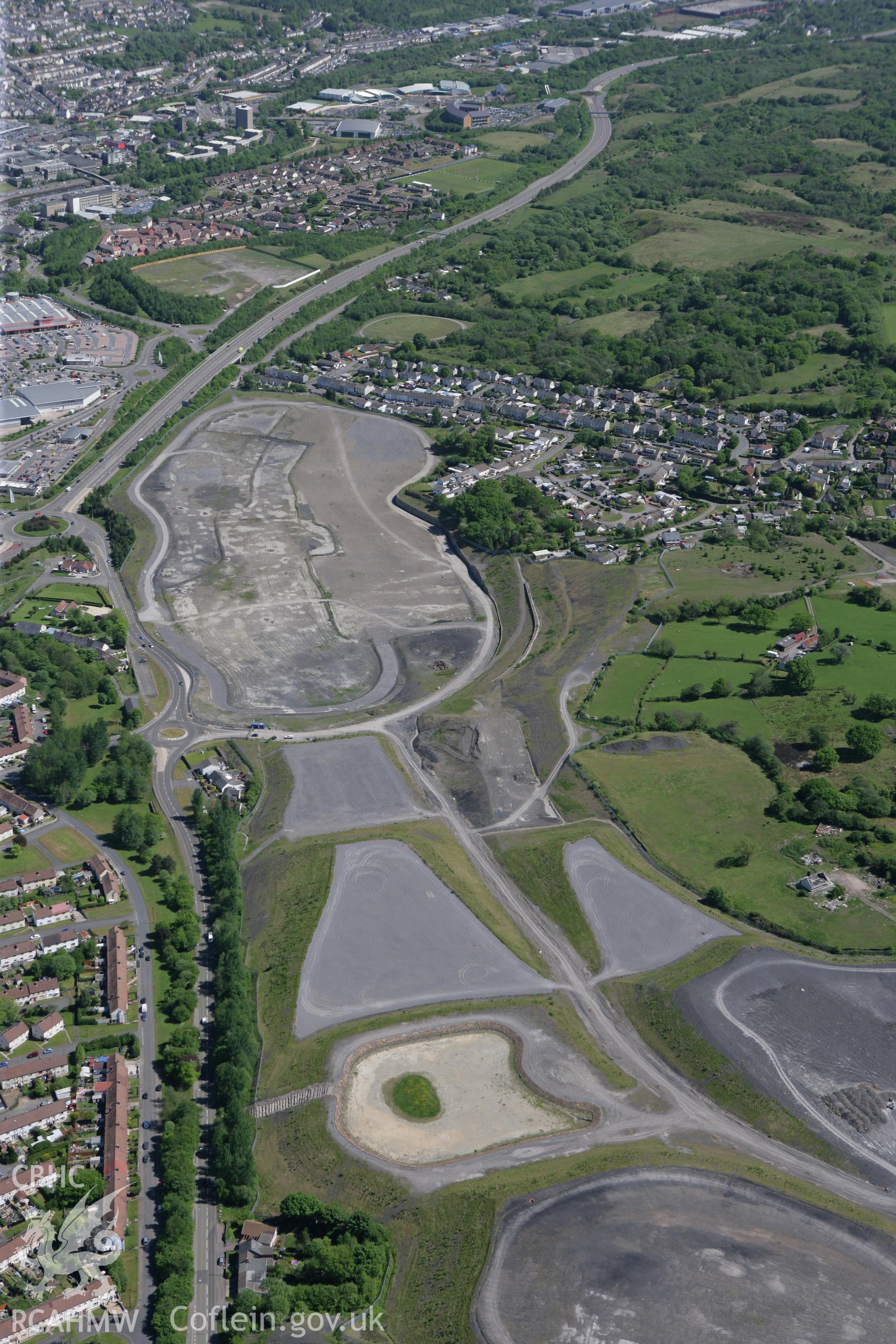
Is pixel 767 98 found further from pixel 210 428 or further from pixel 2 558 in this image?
pixel 2 558

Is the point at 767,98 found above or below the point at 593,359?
above

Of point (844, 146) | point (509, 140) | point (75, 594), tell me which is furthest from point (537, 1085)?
point (844, 146)

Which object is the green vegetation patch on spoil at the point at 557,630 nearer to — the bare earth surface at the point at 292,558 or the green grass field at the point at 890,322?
the bare earth surface at the point at 292,558

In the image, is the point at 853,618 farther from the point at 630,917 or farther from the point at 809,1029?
the point at 809,1029

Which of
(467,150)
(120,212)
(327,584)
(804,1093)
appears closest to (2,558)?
(327,584)

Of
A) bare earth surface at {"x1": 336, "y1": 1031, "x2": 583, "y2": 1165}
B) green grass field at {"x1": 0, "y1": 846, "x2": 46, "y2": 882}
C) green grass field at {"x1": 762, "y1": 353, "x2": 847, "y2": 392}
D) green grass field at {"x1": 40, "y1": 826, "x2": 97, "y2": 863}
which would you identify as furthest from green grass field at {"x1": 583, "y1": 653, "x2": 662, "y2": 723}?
green grass field at {"x1": 762, "y1": 353, "x2": 847, "y2": 392}

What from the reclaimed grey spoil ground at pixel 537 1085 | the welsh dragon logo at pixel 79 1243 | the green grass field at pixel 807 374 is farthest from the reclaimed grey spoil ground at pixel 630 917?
the green grass field at pixel 807 374

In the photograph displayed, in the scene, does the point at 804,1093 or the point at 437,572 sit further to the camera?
the point at 437,572
